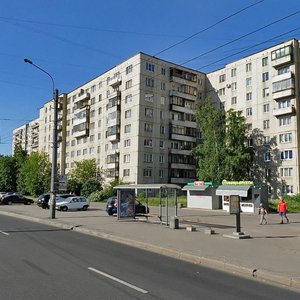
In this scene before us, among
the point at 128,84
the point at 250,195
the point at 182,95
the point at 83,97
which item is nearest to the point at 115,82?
the point at 128,84

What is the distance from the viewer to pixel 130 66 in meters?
72.8

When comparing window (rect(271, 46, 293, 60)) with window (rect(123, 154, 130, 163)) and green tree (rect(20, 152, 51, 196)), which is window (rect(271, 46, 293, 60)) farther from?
green tree (rect(20, 152, 51, 196))

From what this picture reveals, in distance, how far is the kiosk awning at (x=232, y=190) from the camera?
1674 inches

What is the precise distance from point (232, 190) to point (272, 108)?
25225 mm

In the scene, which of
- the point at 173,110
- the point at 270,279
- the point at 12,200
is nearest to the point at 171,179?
the point at 173,110

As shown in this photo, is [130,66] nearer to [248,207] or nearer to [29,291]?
[248,207]

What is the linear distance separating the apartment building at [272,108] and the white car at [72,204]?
3260 cm

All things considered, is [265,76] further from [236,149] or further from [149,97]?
[149,97]

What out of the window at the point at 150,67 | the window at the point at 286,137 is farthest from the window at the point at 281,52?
the window at the point at 150,67

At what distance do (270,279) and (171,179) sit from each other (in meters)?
64.6

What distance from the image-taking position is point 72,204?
40.4m

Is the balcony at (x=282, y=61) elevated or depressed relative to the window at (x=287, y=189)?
elevated

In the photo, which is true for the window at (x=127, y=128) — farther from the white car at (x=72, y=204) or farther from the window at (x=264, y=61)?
the white car at (x=72, y=204)

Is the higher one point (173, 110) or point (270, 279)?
point (173, 110)
